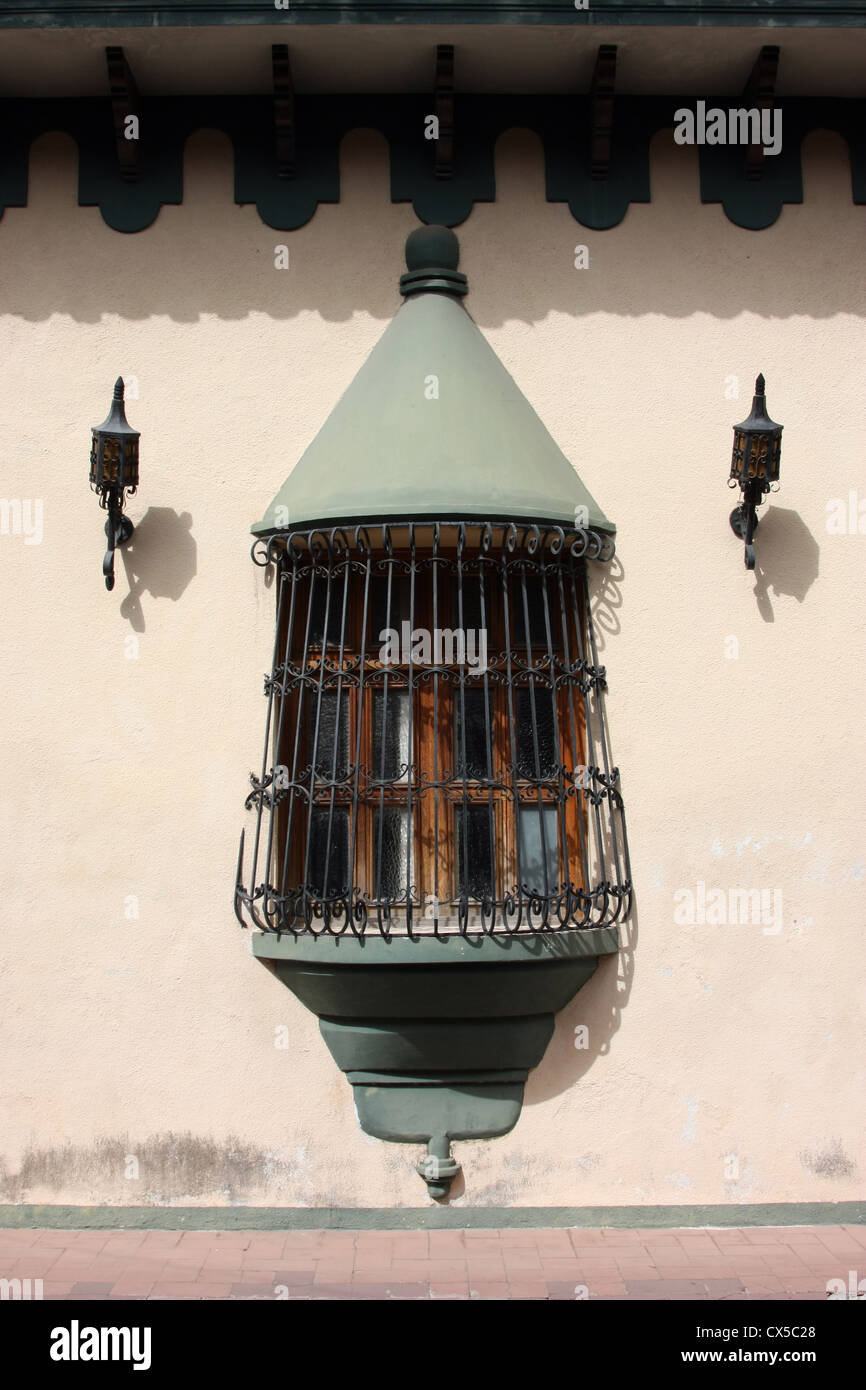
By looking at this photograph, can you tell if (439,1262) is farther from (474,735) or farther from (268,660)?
(268,660)

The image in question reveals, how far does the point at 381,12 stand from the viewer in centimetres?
546

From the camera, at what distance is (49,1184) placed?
5.37m

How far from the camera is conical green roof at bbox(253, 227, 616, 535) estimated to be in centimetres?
536

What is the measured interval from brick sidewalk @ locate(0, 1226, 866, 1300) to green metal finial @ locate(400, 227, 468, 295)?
13.2ft

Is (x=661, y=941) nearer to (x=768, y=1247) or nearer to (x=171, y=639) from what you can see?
(x=768, y=1247)

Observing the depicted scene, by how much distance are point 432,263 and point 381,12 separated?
1025mm

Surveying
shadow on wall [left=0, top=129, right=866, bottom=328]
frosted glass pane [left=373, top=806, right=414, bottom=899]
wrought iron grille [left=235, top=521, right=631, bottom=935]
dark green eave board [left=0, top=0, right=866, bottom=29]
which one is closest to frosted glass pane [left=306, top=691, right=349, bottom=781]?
wrought iron grille [left=235, top=521, right=631, bottom=935]

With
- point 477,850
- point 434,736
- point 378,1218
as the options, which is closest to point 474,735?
point 434,736

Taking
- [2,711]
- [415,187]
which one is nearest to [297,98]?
[415,187]

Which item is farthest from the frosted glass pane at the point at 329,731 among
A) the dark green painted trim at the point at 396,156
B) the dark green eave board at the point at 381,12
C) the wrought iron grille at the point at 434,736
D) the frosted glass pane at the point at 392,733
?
the dark green eave board at the point at 381,12

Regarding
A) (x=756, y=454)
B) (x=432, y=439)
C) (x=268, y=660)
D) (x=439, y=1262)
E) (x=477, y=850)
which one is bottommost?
(x=439, y=1262)

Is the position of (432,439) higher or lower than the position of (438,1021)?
higher

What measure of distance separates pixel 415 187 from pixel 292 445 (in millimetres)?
1323

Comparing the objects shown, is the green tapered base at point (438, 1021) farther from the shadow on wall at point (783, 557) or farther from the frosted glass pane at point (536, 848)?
the shadow on wall at point (783, 557)
